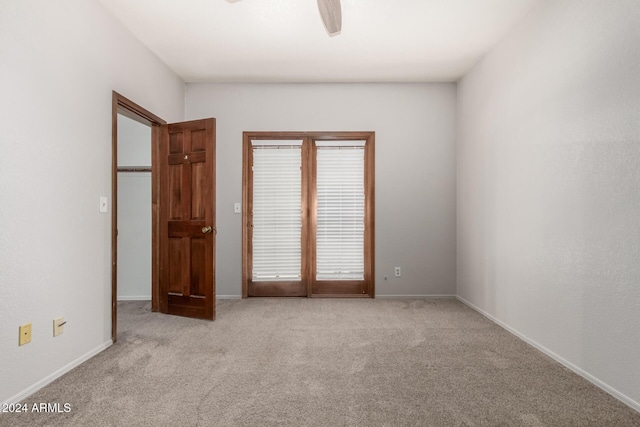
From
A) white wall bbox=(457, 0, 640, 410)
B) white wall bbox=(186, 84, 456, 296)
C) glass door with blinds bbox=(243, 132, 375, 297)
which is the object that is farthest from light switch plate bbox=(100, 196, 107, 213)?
white wall bbox=(457, 0, 640, 410)

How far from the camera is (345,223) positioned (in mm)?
4336

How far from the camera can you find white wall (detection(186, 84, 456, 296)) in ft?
14.0

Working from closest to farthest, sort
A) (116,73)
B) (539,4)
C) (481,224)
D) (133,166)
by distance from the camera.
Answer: (539,4) < (116,73) < (481,224) < (133,166)

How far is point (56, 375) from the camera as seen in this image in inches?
84.7

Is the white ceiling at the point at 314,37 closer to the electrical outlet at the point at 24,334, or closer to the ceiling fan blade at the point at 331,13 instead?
the ceiling fan blade at the point at 331,13

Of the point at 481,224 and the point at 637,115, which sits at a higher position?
the point at 637,115

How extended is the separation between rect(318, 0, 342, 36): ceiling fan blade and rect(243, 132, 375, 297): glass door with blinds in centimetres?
211

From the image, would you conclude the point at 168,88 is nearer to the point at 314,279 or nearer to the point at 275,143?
the point at 275,143

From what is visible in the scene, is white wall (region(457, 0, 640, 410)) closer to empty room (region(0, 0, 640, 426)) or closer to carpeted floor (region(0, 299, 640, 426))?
empty room (region(0, 0, 640, 426))

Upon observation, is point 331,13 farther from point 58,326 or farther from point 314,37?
point 58,326

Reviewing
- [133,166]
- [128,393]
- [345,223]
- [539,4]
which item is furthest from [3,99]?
[539,4]

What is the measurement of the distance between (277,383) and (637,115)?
2.52 m

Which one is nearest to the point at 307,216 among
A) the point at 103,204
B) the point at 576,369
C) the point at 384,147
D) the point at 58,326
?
the point at 384,147

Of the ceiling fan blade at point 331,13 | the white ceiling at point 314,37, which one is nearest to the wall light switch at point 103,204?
the white ceiling at point 314,37
